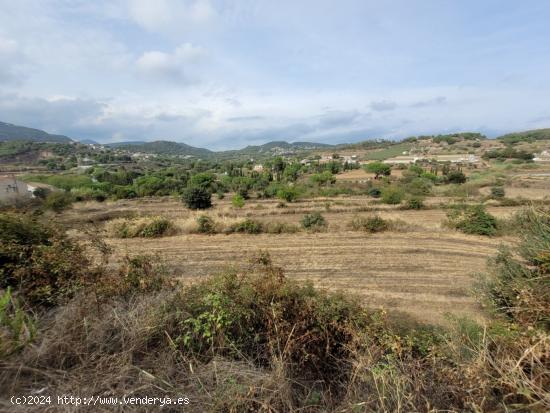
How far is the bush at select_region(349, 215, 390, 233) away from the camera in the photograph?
1457cm

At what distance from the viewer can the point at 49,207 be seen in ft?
67.1

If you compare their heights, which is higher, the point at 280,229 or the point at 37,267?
the point at 37,267

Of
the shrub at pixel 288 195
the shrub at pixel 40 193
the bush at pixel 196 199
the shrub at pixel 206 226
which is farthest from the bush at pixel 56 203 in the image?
the shrub at pixel 288 195

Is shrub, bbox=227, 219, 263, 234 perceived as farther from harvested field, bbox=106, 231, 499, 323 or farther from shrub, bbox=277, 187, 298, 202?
shrub, bbox=277, 187, 298, 202

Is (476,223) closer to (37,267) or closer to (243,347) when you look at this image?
(243,347)

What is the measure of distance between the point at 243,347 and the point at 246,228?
477 inches

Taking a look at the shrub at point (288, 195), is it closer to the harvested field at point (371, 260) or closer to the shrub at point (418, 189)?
the shrub at point (418, 189)

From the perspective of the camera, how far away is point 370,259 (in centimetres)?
1073

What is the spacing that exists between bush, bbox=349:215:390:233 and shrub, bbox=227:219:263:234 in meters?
5.53

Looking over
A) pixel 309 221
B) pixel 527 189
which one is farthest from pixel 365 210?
pixel 527 189

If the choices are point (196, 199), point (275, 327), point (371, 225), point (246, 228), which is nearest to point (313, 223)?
point (371, 225)

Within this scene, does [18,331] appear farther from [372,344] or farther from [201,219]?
[201,219]

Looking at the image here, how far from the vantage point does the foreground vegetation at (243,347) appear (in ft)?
6.72

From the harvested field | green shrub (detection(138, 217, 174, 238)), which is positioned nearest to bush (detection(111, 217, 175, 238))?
green shrub (detection(138, 217, 174, 238))
